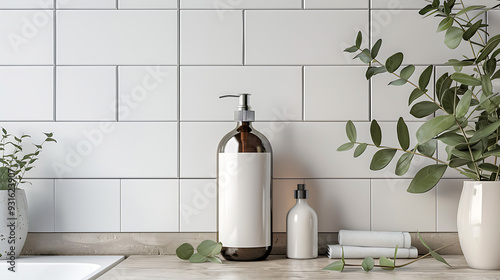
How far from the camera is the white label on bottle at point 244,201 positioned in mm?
934

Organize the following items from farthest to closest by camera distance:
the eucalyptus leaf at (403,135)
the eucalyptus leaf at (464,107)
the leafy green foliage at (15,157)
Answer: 1. the leafy green foliage at (15,157)
2. the eucalyptus leaf at (403,135)
3. the eucalyptus leaf at (464,107)

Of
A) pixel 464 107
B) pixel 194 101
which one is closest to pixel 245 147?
pixel 194 101

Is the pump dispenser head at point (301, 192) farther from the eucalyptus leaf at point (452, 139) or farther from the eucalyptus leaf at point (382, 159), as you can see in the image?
the eucalyptus leaf at point (452, 139)

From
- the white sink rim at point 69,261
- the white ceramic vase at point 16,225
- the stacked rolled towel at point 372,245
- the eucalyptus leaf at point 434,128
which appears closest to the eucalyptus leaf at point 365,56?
the eucalyptus leaf at point 434,128

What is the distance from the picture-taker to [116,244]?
1048 millimetres

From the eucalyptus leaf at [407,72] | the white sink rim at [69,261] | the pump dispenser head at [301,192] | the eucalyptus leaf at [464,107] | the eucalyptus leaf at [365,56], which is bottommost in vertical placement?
the white sink rim at [69,261]

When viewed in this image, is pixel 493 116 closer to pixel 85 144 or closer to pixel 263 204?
pixel 263 204

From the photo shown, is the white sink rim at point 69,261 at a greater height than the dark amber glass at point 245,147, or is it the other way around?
the dark amber glass at point 245,147

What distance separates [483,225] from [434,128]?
226mm

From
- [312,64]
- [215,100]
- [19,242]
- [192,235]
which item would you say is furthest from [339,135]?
[19,242]

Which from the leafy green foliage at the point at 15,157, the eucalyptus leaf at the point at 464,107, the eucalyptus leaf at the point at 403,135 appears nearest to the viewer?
the eucalyptus leaf at the point at 464,107

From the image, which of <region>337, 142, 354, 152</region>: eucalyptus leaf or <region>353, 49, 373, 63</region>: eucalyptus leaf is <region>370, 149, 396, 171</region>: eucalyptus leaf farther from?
<region>353, 49, 373, 63</region>: eucalyptus leaf

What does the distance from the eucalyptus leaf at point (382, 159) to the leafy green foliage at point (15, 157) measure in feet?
2.26

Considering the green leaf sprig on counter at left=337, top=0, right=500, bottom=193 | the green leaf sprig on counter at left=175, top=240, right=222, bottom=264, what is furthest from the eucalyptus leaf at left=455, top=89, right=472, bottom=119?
the green leaf sprig on counter at left=175, top=240, right=222, bottom=264
